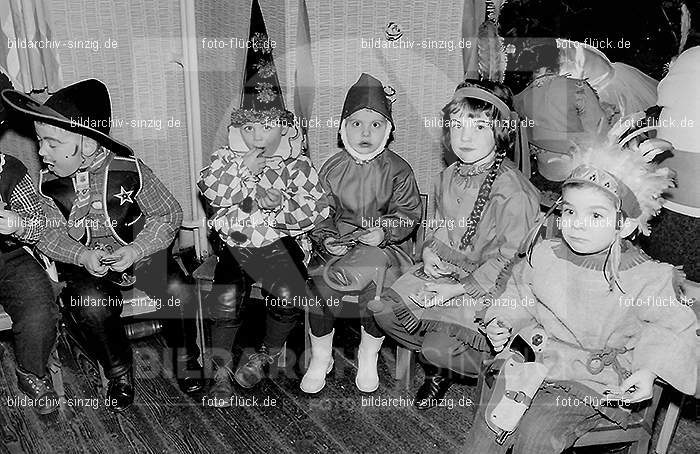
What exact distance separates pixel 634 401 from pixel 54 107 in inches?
82.3

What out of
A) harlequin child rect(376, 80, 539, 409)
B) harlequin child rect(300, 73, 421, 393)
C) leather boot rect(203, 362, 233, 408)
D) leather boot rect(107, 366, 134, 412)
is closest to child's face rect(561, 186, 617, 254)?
harlequin child rect(376, 80, 539, 409)

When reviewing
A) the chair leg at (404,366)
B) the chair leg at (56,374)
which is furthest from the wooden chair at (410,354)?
the chair leg at (56,374)

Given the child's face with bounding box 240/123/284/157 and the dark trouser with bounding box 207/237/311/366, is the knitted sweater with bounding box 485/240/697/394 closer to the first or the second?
the dark trouser with bounding box 207/237/311/366

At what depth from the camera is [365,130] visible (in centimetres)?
295

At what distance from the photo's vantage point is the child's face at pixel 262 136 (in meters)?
2.92

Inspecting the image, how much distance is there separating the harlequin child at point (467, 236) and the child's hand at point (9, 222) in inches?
51.8

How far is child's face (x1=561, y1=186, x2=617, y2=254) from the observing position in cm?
217

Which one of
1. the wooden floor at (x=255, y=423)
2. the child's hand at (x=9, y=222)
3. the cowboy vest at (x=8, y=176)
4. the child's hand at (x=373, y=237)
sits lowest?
the wooden floor at (x=255, y=423)

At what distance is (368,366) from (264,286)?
0.51 metres

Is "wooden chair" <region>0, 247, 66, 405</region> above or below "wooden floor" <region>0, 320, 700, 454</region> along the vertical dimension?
above

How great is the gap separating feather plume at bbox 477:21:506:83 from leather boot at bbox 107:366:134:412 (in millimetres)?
1719

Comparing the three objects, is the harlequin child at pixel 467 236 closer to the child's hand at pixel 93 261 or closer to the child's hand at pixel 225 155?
the child's hand at pixel 225 155

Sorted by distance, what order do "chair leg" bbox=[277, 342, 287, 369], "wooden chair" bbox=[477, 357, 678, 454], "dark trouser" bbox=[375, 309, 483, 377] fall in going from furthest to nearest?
"chair leg" bbox=[277, 342, 287, 369], "dark trouser" bbox=[375, 309, 483, 377], "wooden chair" bbox=[477, 357, 678, 454]

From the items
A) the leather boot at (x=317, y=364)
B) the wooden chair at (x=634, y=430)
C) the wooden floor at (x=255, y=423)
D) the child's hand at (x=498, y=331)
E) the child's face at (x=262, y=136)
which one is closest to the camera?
the wooden chair at (x=634, y=430)
